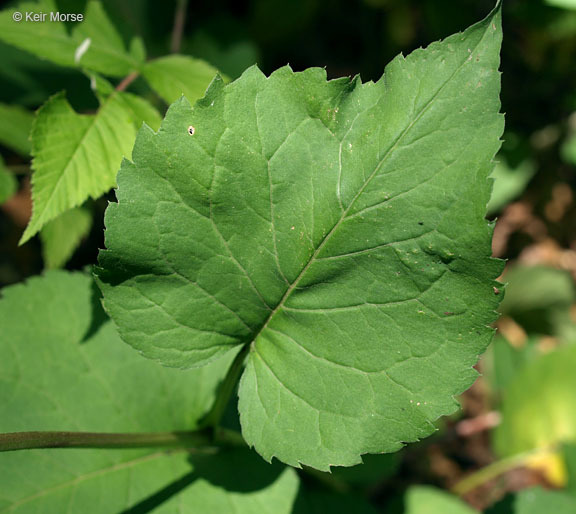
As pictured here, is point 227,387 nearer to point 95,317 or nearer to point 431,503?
point 95,317

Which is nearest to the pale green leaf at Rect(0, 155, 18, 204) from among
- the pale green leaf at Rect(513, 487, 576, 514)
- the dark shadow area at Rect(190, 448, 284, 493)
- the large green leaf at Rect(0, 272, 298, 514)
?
the large green leaf at Rect(0, 272, 298, 514)

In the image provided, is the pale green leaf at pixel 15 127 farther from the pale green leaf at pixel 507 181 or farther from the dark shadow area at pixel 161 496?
the pale green leaf at pixel 507 181

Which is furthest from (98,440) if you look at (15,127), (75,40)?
(15,127)

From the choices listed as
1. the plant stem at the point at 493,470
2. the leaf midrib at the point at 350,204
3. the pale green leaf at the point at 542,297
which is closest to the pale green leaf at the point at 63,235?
the leaf midrib at the point at 350,204

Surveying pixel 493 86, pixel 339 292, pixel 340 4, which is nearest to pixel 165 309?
pixel 339 292

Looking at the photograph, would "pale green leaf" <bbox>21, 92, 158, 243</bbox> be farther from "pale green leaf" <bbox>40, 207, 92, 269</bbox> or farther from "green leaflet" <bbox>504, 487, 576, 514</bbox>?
"green leaflet" <bbox>504, 487, 576, 514</bbox>

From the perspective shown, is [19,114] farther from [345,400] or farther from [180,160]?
[345,400]
